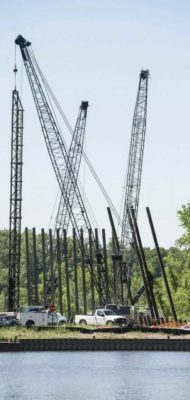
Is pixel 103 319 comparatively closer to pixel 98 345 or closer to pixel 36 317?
pixel 36 317

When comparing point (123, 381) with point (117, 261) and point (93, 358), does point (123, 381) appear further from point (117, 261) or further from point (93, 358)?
point (117, 261)

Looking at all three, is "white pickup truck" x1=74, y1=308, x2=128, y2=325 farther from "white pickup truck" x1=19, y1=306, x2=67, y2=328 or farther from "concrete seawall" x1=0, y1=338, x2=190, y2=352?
"concrete seawall" x1=0, y1=338, x2=190, y2=352

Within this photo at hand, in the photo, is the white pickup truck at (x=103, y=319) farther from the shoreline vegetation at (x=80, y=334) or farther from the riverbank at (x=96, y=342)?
the riverbank at (x=96, y=342)

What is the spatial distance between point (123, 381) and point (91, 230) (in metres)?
80.8

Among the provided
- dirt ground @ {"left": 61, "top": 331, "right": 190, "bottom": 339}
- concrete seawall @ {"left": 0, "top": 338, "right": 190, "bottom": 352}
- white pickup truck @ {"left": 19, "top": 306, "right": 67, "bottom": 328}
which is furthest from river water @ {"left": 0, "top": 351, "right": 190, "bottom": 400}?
white pickup truck @ {"left": 19, "top": 306, "right": 67, "bottom": 328}

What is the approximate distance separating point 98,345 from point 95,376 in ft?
87.0

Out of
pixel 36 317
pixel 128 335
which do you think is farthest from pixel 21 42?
pixel 128 335

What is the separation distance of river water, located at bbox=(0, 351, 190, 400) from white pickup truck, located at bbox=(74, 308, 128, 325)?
18.1 meters

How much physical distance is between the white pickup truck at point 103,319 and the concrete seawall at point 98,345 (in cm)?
1444

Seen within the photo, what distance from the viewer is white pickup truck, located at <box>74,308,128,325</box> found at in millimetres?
154875

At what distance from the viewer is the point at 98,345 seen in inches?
5448

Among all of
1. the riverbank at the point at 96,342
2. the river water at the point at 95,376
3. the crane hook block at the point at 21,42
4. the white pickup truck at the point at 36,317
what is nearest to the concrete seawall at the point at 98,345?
the riverbank at the point at 96,342

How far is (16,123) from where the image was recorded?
184375 millimetres

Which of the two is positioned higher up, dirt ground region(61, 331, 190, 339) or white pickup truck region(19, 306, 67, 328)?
white pickup truck region(19, 306, 67, 328)
